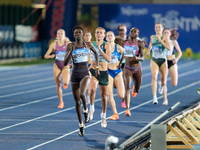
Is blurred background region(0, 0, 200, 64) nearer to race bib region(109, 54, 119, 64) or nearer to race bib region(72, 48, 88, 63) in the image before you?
race bib region(109, 54, 119, 64)

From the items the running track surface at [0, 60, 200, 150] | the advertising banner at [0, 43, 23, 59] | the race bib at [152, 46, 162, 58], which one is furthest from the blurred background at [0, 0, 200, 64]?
the race bib at [152, 46, 162, 58]

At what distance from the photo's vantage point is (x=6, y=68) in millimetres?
31484

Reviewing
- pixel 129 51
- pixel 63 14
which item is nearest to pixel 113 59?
pixel 129 51

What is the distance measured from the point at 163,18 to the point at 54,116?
24793mm

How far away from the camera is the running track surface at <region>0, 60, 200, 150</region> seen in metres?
10.8

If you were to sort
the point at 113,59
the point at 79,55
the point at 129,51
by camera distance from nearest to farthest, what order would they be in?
the point at 79,55, the point at 113,59, the point at 129,51

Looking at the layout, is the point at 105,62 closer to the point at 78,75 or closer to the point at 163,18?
the point at 78,75

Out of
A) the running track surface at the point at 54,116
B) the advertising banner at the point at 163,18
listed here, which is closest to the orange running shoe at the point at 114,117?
the running track surface at the point at 54,116

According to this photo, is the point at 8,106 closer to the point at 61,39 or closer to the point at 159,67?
the point at 61,39

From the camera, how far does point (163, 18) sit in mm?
37969

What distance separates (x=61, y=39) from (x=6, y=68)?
16652 millimetres

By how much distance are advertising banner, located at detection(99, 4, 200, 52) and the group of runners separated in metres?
21.1

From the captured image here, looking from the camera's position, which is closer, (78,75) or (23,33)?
(78,75)

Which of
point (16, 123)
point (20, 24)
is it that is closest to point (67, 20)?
point (20, 24)
